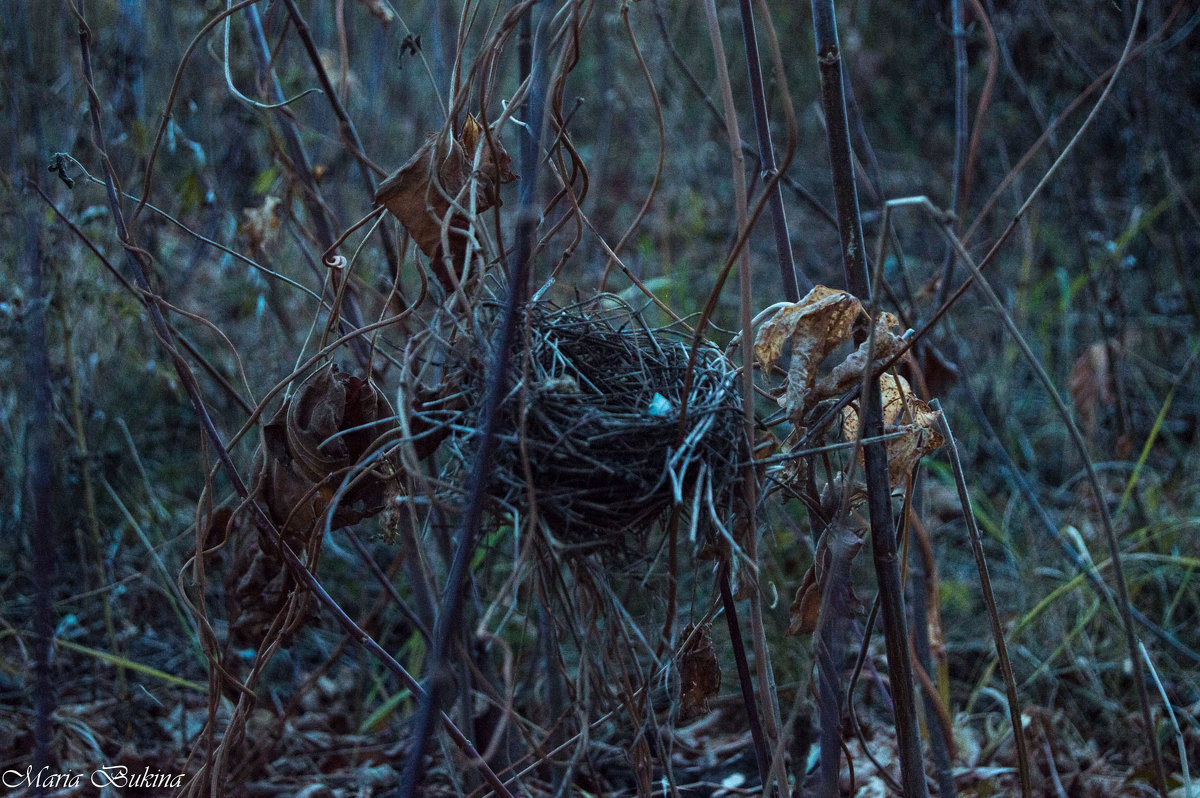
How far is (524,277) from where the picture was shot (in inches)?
34.4

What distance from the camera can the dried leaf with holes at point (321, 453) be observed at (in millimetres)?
1117

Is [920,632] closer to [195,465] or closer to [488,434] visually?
[488,434]

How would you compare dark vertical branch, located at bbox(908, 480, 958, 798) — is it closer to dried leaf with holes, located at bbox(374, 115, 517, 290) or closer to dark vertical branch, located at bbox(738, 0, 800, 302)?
dark vertical branch, located at bbox(738, 0, 800, 302)

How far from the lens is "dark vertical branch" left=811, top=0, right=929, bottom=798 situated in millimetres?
1094

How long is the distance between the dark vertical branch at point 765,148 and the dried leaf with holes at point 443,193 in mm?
333

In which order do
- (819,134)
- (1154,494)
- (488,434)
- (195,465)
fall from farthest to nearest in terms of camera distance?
(819,134) → (195,465) → (1154,494) → (488,434)

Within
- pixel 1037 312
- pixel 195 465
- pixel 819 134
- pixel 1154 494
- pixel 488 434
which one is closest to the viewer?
pixel 488 434

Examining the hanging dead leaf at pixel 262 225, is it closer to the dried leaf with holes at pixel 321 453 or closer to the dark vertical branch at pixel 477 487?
the dried leaf with holes at pixel 321 453

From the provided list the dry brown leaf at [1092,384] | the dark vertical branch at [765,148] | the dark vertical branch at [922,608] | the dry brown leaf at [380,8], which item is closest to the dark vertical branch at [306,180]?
the dry brown leaf at [380,8]

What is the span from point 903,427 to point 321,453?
0.73 m

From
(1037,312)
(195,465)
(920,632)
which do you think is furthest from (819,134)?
(920,632)

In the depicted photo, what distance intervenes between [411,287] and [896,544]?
241 centimetres

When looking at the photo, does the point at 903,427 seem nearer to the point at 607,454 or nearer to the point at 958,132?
the point at 607,454

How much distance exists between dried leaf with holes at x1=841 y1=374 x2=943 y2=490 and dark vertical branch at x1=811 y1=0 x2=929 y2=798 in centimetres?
4
